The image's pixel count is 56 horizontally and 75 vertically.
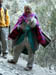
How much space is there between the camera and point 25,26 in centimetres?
493

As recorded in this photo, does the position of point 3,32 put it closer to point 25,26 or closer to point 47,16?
point 25,26

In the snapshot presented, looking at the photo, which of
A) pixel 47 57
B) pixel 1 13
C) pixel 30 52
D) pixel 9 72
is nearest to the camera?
pixel 9 72

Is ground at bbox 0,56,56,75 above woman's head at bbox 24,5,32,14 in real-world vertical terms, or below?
below

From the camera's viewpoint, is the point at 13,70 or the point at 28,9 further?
the point at 13,70

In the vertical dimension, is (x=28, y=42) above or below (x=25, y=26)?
below

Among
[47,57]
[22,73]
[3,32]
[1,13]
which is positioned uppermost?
[1,13]

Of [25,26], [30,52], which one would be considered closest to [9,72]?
[30,52]

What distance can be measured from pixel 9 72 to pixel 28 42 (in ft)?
2.48

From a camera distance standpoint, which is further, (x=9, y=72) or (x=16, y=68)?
(x=16, y=68)

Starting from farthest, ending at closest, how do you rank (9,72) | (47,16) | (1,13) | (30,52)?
(47,16) → (1,13) → (30,52) → (9,72)

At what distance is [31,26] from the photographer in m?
4.86

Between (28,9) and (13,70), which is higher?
(28,9)

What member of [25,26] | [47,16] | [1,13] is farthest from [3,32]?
[47,16]

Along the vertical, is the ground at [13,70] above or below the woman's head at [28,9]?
Result: below
